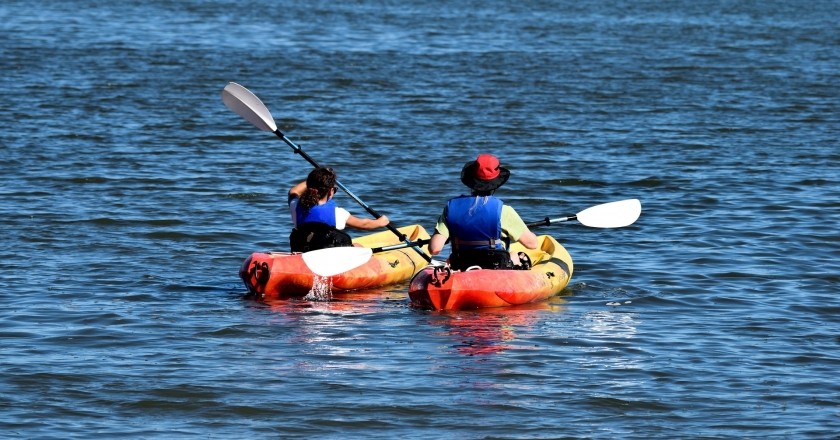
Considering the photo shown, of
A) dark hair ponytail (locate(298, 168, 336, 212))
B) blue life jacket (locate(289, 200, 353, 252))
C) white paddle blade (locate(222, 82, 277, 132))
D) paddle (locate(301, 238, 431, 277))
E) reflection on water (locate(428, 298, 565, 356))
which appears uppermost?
white paddle blade (locate(222, 82, 277, 132))

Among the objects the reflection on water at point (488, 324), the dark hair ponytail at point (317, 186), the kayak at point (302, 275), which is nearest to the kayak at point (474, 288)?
the reflection on water at point (488, 324)

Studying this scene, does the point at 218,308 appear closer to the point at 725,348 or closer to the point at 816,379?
the point at 725,348

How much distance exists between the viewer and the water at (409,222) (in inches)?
336

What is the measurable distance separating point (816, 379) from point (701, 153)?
10.6 metres

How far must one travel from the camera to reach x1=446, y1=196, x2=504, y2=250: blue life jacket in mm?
10719

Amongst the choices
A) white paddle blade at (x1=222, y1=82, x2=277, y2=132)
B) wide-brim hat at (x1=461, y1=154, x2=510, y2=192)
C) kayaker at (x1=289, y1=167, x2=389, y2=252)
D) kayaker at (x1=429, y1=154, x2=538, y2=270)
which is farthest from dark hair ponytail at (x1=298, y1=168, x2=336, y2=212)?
white paddle blade at (x1=222, y1=82, x2=277, y2=132)

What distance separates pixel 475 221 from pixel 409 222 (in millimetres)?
4273

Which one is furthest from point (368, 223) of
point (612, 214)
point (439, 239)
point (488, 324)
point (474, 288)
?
point (612, 214)

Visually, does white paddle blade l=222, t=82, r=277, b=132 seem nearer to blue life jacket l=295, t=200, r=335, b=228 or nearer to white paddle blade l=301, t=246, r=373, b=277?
blue life jacket l=295, t=200, r=335, b=228

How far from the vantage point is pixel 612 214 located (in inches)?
484

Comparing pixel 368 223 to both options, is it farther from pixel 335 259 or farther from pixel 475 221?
pixel 475 221

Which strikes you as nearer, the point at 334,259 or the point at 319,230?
the point at 334,259

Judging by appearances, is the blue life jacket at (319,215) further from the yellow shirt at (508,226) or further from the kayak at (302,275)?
the yellow shirt at (508,226)

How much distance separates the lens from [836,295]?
11641mm
